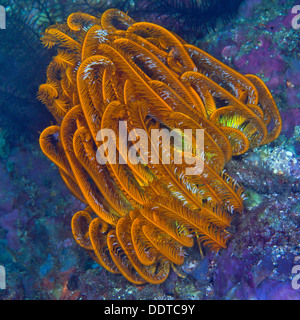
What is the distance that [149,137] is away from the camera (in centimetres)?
237

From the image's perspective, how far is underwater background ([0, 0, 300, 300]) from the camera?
2234 mm

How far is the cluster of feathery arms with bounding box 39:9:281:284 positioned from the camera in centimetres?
241

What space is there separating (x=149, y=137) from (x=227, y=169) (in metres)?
0.99

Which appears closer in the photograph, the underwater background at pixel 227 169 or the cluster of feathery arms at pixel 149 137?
the underwater background at pixel 227 169

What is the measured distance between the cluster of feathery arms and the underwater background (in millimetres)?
229

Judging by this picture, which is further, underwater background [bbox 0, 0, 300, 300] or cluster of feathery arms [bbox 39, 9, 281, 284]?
cluster of feathery arms [bbox 39, 9, 281, 284]

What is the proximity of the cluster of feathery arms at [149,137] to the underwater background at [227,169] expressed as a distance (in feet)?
0.75

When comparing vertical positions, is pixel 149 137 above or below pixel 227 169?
above

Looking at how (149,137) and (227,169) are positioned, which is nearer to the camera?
(149,137)

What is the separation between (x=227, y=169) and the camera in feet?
8.71

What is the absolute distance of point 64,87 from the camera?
2.97m

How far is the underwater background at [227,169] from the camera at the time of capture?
2.23 metres
